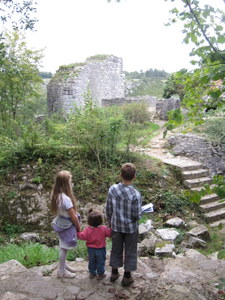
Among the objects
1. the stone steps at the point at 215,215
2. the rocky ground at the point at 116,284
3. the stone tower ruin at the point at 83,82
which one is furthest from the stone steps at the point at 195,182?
the stone tower ruin at the point at 83,82

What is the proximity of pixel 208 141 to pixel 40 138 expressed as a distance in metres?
4.85

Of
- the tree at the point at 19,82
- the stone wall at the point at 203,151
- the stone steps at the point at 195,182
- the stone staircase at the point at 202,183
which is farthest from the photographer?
the tree at the point at 19,82

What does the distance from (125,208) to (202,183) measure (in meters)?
4.83

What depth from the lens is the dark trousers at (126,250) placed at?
334cm

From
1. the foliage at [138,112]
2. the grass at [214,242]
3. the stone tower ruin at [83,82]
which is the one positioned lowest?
the grass at [214,242]

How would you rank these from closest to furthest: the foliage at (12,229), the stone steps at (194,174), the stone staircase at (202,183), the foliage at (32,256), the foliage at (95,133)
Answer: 1. the foliage at (32,256)
2. the foliage at (12,229)
3. the stone staircase at (202,183)
4. the foliage at (95,133)
5. the stone steps at (194,174)

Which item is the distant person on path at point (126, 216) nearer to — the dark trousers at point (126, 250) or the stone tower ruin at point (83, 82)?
the dark trousers at point (126, 250)

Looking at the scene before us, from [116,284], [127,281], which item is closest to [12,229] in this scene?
[116,284]

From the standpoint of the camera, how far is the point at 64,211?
3.34 metres

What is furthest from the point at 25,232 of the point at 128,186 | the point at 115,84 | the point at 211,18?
the point at 115,84

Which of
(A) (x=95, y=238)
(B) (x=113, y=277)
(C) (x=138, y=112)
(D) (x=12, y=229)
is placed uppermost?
(C) (x=138, y=112)

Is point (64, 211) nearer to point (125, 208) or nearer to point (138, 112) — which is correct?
point (125, 208)

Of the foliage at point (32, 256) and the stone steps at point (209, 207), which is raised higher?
the foliage at point (32, 256)

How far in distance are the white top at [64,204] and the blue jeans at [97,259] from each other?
0.48 meters
